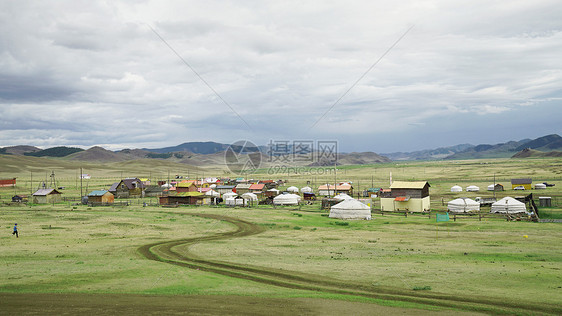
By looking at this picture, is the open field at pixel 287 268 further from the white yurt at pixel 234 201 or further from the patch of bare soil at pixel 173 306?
the white yurt at pixel 234 201

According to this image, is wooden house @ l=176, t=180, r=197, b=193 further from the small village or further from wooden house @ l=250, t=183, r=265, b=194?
wooden house @ l=250, t=183, r=265, b=194

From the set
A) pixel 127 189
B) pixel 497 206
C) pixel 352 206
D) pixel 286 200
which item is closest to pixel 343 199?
pixel 286 200

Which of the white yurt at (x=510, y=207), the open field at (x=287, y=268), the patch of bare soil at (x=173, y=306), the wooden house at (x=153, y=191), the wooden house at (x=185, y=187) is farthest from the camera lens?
the wooden house at (x=153, y=191)

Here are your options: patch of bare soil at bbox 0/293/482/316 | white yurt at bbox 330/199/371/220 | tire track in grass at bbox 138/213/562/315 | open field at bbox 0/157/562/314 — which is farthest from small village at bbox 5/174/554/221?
patch of bare soil at bbox 0/293/482/316

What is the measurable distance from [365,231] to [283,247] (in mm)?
16455

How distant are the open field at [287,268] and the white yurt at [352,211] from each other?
1150 centimetres

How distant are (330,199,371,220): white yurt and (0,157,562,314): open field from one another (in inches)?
453

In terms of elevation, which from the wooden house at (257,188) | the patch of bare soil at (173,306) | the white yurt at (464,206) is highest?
the wooden house at (257,188)

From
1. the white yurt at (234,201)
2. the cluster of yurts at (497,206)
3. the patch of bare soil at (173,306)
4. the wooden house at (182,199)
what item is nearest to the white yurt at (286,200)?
Result: the white yurt at (234,201)

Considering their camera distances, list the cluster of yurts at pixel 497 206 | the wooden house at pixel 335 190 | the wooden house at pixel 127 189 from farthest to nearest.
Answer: the wooden house at pixel 127 189 → the wooden house at pixel 335 190 → the cluster of yurts at pixel 497 206

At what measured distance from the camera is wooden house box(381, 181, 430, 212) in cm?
7481

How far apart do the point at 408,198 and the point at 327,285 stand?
55.4m

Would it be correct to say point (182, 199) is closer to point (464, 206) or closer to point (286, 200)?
point (286, 200)

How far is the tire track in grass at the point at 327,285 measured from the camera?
63.6 ft
